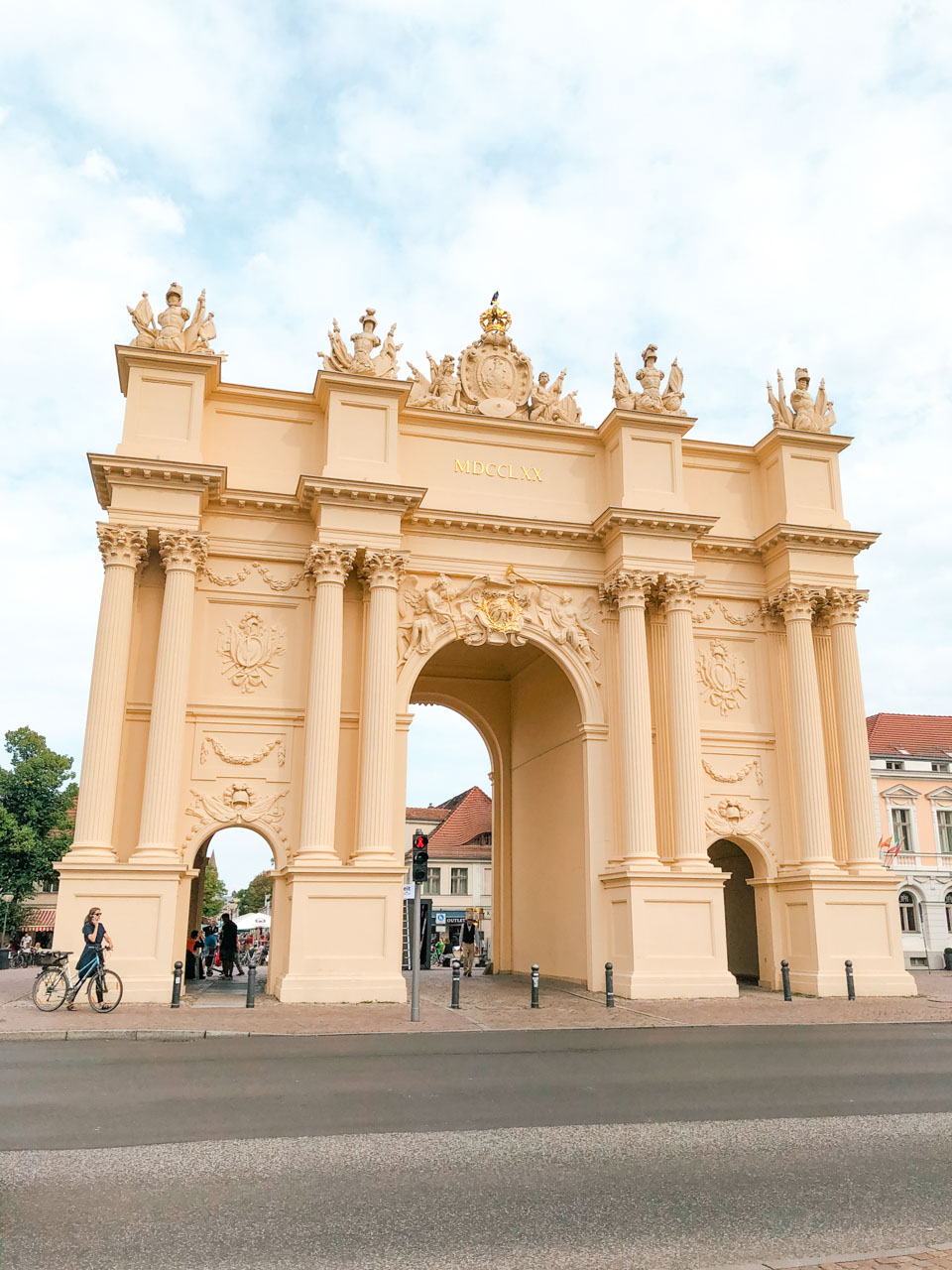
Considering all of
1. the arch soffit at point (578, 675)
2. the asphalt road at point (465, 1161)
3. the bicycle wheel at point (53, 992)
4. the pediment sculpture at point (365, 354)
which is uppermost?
the pediment sculpture at point (365, 354)

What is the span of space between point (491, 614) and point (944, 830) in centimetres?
3352

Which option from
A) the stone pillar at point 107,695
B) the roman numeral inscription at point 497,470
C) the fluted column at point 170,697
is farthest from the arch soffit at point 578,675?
the stone pillar at point 107,695

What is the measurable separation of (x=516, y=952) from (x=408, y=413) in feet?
48.4

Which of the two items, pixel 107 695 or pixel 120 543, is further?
pixel 120 543

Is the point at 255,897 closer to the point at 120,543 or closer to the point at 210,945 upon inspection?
the point at 210,945

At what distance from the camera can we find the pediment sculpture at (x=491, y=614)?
933 inches

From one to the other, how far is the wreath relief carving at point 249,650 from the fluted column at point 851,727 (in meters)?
13.5

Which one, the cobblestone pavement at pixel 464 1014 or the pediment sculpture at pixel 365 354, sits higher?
the pediment sculpture at pixel 365 354

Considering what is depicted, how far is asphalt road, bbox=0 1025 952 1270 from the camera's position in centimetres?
529

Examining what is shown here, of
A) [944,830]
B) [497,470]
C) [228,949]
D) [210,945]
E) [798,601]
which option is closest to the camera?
[497,470]

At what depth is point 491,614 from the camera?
24219 mm

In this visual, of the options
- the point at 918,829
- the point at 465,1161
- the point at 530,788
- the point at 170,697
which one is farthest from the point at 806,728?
the point at 918,829

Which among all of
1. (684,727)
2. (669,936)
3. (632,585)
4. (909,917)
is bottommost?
(669,936)

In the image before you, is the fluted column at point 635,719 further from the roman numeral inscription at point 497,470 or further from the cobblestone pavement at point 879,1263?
the cobblestone pavement at point 879,1263
